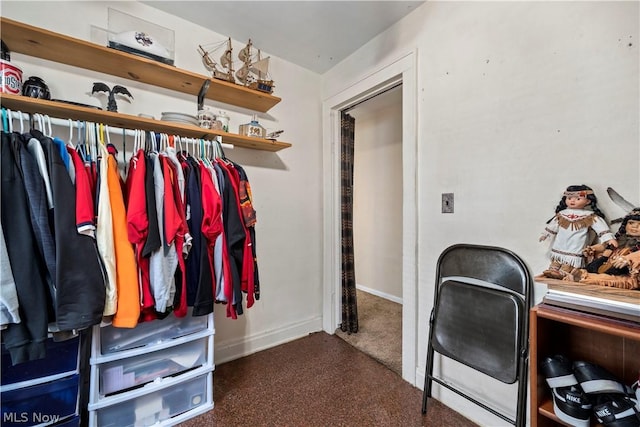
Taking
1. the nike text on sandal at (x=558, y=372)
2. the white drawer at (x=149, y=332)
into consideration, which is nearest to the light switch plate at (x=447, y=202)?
the nike text on sandal at (x=558, y=372)

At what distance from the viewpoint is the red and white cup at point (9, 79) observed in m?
1.19

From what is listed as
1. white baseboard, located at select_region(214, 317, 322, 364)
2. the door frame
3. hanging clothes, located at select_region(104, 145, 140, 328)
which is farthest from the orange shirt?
the door frame

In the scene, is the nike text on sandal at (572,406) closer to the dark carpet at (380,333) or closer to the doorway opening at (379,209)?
the dark carpet at (380,333)

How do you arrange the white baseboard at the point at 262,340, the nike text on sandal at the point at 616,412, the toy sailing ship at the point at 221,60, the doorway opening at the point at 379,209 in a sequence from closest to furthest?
the nike text on sandal at the point at 616,412 → the toy sailing ship at the point at 221,60 → the white baseboard at the point at 262,340 → the doorway opening at the point at 379,209

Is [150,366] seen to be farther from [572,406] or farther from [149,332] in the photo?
[572,406]

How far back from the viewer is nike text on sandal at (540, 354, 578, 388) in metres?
0.95

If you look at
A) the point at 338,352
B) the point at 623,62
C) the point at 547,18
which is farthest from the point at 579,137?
the point at 338,352

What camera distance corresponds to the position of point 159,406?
1457 millimetres

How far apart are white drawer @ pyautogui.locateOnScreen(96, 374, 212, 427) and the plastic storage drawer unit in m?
0.16

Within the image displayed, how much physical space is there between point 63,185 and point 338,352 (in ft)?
6.90

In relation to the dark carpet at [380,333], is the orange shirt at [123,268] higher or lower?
higher

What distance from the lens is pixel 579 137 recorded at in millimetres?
1138

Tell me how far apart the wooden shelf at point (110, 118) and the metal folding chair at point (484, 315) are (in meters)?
1.56

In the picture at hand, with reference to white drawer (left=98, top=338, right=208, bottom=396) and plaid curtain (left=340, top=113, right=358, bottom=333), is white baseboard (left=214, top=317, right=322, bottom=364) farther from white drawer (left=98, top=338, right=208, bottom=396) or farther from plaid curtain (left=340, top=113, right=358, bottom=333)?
white drawer (left=98, top=338, right=208, bottom=396)
